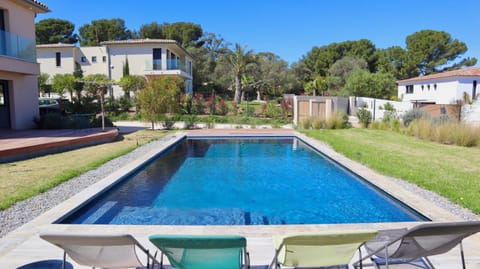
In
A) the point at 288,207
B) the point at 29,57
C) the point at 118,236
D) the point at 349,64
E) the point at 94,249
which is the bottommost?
the point at 288,207

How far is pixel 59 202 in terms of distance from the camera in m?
5.52

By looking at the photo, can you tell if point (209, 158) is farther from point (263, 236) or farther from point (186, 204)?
point (263, 236)

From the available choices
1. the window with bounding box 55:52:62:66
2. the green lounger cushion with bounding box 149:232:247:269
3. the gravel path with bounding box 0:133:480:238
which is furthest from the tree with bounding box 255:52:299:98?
the green lounger cushion with bounding box 149:232:247:269

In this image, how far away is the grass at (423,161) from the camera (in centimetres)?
644

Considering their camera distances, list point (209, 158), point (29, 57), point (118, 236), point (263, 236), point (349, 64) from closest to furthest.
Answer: point (118, 236) → point (263, 236) → point (209, 158) → point (29, 57) → point (349, 64)

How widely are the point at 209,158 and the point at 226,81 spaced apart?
31.7 metres

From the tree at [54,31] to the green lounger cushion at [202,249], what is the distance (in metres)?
54.5

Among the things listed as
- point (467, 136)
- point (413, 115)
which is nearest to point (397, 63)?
point (413, 115)

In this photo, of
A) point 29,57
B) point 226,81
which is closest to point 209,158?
point 29,57

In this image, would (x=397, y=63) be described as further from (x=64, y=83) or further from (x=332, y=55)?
(x=64, y=83)

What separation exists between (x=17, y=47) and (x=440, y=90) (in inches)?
1243

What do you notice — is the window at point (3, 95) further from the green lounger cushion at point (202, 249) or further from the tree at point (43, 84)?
the tree at point (43, 84)

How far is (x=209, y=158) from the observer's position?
451 inches

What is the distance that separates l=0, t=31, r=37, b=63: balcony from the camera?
41.3 ft
